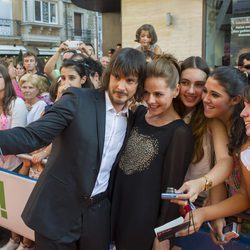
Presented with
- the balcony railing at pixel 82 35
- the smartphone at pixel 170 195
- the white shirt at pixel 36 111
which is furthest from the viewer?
the balcony railing at pixel 82 35

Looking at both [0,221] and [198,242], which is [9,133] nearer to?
[198,242]

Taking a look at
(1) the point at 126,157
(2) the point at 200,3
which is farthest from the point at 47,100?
(2) the point at 200,3

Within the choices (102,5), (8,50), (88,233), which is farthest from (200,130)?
(8,50)

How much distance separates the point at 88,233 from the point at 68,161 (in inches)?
17.6

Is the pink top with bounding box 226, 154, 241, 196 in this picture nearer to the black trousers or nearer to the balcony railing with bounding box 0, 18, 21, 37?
the black trousers

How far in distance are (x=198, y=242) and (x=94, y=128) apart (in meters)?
0.95

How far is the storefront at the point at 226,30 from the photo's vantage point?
8961mm

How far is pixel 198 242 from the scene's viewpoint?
2.17m

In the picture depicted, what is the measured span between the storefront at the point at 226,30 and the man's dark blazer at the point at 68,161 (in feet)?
25.6

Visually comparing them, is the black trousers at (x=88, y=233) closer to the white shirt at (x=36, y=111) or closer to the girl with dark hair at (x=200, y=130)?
the girl with dark hair at (x=200, y=130)

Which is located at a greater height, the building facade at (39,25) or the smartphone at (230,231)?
the building facade at (39,25)

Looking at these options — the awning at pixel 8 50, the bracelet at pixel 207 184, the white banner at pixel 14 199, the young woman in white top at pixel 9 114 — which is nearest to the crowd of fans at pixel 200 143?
the bracelet at pixel 207 184

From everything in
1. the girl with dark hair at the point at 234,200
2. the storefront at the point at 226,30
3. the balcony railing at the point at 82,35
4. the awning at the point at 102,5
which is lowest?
the girl with dark hair at the point at 234,200

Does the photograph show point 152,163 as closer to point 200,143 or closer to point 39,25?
point 200,143
